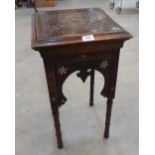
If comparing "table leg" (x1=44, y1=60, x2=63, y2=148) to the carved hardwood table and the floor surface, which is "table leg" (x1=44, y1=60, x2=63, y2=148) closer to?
the carved hardwood table

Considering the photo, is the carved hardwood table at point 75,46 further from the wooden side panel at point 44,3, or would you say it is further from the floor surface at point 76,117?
the wooden side panel at point 44,3

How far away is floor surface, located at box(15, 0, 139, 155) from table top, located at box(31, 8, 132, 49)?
0.74 m

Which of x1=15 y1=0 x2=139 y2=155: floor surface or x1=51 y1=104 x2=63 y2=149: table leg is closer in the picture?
x1=51 y1=104 x2=63 y2=149: table leg

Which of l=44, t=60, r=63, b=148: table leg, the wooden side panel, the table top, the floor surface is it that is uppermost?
the table top

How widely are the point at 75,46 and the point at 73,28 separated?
150 millimetres

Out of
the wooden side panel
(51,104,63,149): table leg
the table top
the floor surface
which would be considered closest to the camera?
the table top

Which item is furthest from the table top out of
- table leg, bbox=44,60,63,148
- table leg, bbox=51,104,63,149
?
table leg, bbox=51,104,63,149

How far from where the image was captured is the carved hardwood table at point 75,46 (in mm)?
895

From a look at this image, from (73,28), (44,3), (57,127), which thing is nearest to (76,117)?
(57,127)

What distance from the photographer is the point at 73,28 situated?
1.01 meters

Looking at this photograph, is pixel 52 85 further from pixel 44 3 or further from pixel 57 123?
pixel 44 3

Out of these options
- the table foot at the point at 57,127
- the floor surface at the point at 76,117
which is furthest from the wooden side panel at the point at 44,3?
the table foot at the point at 57,127

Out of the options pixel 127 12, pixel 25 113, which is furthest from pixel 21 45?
pixel 127 12

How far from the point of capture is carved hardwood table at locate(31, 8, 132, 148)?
2.94 ft
